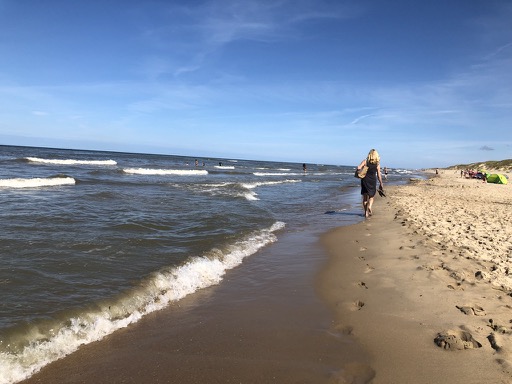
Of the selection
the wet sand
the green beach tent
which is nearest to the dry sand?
the wet sand

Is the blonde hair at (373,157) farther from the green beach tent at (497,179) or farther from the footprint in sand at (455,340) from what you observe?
the green beach tent at (497,179)

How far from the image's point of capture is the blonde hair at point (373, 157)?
421 inches

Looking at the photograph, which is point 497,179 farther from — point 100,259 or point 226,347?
point 226,347

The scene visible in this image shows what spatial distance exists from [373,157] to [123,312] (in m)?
8.93

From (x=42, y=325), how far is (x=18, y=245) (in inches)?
141

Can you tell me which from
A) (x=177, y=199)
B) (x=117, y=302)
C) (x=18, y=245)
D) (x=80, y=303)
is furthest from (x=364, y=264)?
(x=177, y=199)

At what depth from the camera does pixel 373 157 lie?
1072 cm

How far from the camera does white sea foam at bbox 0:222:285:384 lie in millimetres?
3148

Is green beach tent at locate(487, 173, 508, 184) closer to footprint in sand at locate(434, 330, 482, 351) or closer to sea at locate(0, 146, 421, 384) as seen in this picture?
sea at locate(0, 146, 421, 384)

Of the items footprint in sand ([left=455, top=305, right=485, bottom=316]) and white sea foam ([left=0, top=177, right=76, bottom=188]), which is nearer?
footprint in sand ([left=455, top=305, right=485, bottom=316])

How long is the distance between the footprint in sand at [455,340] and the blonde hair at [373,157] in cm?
764

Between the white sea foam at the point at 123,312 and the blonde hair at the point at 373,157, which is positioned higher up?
the blonde hair at the point at 373,157

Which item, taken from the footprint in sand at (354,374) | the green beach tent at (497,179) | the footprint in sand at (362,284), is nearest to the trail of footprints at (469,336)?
the footprint in sand at (354,374)

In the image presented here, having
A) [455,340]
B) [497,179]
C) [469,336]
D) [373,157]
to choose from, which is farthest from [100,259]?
[497,179]
